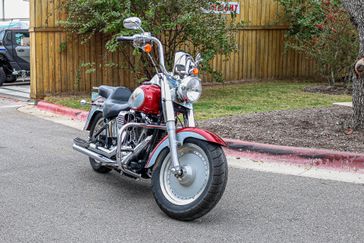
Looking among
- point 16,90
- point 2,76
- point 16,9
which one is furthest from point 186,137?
A: point 16,9

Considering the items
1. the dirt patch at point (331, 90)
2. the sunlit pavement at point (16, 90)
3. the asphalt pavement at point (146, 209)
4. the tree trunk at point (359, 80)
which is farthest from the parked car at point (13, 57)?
the tree trunk at point (359, 80)

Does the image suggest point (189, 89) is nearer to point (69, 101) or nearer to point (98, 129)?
point (98, 129)

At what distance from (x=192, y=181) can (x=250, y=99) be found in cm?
762

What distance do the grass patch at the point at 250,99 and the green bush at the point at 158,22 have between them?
104 cm

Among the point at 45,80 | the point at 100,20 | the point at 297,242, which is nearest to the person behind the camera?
the point at 297,242

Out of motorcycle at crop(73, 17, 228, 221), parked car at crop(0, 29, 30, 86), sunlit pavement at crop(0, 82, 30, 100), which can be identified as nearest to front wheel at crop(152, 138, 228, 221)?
motorcycle at crop(73, 17, 228, 221)

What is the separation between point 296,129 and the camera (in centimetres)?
822

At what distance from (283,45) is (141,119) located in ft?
40.1

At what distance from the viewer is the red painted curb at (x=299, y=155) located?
6.66 metres

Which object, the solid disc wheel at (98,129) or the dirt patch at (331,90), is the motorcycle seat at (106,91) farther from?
the dirt patch at (331,90)

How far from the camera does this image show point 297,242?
4332 millimetres

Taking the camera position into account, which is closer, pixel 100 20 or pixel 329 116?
pixel 329 116

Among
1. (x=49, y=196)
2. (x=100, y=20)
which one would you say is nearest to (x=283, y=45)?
(x=100, y=20)

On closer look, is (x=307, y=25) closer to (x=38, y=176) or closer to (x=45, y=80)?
(x=45, y=80)
